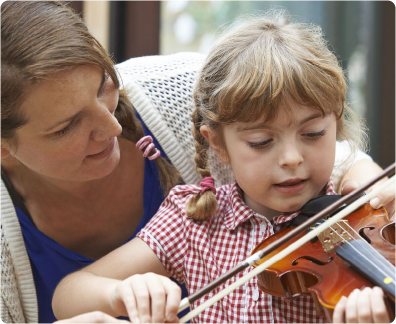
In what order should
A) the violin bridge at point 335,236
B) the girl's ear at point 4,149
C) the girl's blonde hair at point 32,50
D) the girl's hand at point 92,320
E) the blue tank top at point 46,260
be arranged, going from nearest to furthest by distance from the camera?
the girl's hand at point 92,320 < the violin bridge at point 335,236 < the girl's blonde hair at point 32,50 < the girl's ear at point 4,149 < the blue tank top at point 46,260

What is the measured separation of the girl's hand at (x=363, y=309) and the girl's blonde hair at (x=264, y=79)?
13.5 inches

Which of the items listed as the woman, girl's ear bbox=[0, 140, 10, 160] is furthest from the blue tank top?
girl's ear bbox=[0, 140, 10, 160]

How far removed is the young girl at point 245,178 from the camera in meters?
0.99

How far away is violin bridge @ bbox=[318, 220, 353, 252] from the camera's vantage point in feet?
3.14

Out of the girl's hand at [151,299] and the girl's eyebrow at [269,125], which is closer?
the girl's hand at [151,299]

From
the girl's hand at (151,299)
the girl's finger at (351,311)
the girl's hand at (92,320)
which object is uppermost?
the girl's finger at (351,311)

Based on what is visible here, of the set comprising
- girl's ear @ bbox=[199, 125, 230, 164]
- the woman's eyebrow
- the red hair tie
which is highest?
the woman's eyebrow

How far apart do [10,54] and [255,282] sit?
2.00ft

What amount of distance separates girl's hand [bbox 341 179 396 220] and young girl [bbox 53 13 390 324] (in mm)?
41

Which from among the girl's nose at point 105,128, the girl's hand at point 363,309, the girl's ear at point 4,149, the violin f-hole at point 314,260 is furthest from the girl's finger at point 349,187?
the girl's ear at point 4,149

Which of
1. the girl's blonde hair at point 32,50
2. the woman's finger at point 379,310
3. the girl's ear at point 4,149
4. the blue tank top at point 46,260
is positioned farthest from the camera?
the blue tank top at point 46,260

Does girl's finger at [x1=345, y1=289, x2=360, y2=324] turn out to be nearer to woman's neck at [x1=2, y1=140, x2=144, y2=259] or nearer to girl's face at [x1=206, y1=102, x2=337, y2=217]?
girl's face at [x1=206, y1=102, x2=337, y2=217]

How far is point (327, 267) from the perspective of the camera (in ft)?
2.97

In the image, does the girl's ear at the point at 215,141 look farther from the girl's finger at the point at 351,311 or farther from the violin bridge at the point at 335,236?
the girl's finger at the point at 351,311
